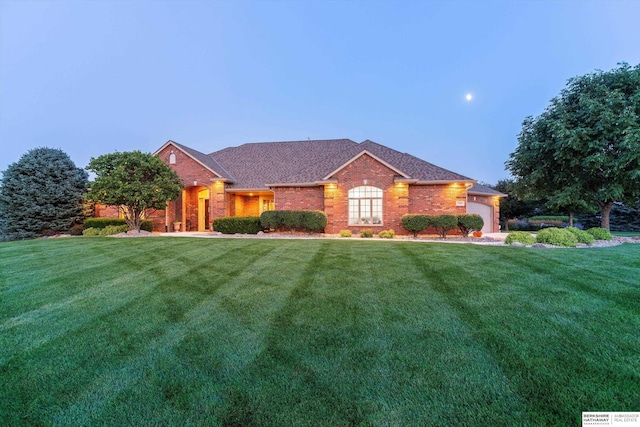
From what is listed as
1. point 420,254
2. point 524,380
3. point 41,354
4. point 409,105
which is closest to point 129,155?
point 41,354

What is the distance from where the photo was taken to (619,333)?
10.7 ft

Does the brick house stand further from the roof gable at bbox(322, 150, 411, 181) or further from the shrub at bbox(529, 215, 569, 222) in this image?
the shrub at bbox(529, 215, 569, 222)

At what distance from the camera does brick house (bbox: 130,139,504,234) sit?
51.2ft

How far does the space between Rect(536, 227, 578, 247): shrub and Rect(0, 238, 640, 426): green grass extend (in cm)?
430

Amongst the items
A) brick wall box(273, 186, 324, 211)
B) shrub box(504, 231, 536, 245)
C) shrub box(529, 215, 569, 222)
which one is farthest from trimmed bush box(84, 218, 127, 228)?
shrub box(529, 215, 569, 222)

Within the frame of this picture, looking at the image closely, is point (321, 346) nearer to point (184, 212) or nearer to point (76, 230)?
point (184, 212)

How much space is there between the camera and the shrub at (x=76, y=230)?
59.5ft

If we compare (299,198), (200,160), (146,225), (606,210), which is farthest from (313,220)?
(606,210)

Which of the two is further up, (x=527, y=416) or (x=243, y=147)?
(x=243, y=147)

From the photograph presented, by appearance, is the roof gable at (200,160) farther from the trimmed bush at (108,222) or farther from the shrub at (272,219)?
the shrub at (272,219)

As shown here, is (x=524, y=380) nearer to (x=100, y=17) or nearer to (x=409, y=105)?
(x=100, y=17)

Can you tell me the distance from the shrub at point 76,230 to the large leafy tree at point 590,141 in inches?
1097

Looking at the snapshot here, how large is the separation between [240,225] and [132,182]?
611 centimetres

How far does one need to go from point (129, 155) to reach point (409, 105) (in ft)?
128
